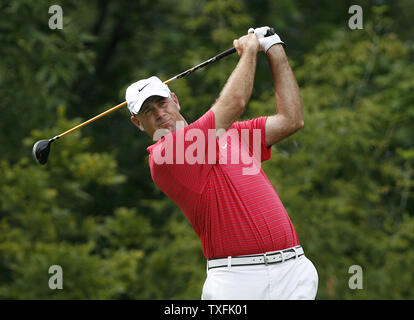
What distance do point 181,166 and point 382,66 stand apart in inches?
221

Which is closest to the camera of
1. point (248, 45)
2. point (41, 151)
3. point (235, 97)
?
point (235, 97)

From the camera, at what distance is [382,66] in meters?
8.50

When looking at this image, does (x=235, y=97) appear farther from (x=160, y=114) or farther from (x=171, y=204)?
(x=171, y=204)

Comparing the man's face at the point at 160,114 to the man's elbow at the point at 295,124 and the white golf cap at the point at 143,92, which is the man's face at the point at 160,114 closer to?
the white golf cap at the point at 143,92

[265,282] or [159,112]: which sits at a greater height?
[159,112]

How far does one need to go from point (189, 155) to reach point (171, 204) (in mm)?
5868

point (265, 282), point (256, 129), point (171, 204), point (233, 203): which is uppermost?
point (171, 204)

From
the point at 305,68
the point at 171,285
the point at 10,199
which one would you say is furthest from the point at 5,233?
the point at 305,68

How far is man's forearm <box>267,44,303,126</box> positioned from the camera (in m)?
3.50

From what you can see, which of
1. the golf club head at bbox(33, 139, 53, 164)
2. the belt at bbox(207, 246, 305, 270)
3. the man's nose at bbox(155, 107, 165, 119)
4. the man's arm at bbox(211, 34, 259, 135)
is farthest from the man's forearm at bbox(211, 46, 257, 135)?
the golf club head at bbox(33, 139, 53, 164)

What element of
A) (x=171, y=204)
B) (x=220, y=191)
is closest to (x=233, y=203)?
(x=220, y=191)

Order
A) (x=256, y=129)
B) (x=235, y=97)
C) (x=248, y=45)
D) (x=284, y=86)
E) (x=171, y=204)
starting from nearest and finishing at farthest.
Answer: (x=235, y=97)
(x=248, y=45)
(x=284, y=86)
(x=256, y=129)
(x=171, y=204)

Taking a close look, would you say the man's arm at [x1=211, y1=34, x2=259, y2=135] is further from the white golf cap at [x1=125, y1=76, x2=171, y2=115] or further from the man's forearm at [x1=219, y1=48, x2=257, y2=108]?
the white golf cap at [x1=125, y1=76, x2=171, y2=115]

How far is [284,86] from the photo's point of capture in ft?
11.6
